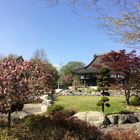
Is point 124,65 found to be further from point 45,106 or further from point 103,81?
point 45,106

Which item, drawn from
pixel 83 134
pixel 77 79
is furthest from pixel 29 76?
pixel 77 79

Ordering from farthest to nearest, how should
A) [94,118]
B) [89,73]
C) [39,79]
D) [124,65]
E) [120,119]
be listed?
→ 1. [89,73]
2. [124,65]
3. [120,119]
4. [94,118]
5. [39,79]

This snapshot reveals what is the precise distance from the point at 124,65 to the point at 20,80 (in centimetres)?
1881

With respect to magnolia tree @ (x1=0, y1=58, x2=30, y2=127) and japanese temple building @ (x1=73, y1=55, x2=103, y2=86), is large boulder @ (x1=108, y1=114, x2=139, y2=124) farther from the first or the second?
japanese temple building @ (x1=73, y1=55, x2=103, y2=86)

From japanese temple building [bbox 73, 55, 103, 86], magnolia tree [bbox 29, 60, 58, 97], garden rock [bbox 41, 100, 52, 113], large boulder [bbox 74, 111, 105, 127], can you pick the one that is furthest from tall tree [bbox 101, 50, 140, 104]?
japanese temple building [bbox 73, 55, 103, 86]

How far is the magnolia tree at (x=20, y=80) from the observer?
346 inches

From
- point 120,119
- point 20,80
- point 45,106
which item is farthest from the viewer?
point 45,106

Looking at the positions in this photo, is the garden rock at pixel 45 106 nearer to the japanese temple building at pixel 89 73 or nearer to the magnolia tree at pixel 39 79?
the magnolia tree at pixel 39 79

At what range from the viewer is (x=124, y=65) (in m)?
26.9

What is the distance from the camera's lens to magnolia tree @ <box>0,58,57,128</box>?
8797 millimetres

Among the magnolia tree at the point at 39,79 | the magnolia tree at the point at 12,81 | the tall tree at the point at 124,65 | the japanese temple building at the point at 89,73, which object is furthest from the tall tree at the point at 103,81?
the japanese temple building at the point at 89,73

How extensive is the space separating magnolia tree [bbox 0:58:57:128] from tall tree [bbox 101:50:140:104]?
54.9ft

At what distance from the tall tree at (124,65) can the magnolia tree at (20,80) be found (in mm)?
16738

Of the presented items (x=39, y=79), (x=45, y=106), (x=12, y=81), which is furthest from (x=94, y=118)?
(x=45, y=106)
